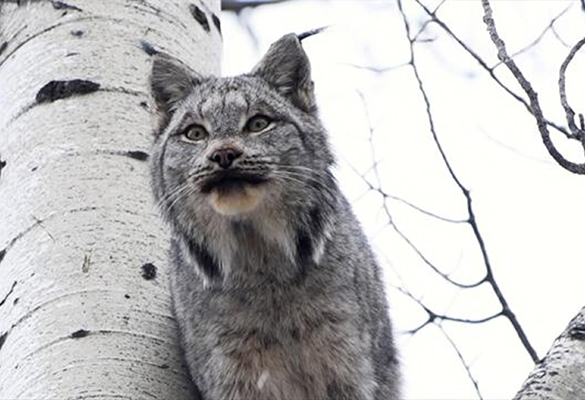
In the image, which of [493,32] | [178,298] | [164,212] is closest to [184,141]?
[164,212]

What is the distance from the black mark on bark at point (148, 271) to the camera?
3576 mm

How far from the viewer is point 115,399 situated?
3199mm

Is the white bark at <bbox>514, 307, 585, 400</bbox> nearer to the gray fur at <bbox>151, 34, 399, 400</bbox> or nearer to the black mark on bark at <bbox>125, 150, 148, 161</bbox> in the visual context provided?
the gray fur at <bbox>151, 34, 399, 400</bbox>

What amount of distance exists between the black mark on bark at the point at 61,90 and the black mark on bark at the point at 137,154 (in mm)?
223

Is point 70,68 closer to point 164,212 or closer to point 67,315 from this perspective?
point 164,212

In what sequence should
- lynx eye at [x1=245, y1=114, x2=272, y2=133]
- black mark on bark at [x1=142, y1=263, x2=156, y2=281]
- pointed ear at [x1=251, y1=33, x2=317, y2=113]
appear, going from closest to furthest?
black mark on bark at [x1=142, y1=263, x2=156, y2=281] < lynx eye at [x1=245, y1=114, x2=272, y2=133] < pointed ear at [x1=251, y1=33, x2=317, y2=113]

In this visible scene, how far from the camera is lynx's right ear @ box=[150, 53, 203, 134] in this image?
3.89 metres

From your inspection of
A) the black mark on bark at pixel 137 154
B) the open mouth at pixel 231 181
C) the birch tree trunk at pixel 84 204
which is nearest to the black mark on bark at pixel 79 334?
the birch tree trunk at pixel 84 204

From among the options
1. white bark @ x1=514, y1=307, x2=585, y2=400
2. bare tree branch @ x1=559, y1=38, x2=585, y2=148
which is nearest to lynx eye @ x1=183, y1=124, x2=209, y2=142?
bare tree branch @ x1=559, y1=38, x2=585, y2=148

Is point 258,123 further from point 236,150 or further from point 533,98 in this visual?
point 533,98

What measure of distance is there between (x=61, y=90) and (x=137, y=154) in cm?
30

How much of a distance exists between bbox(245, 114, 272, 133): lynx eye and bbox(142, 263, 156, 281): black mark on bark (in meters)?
0.49

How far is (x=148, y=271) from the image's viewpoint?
11.8 feet

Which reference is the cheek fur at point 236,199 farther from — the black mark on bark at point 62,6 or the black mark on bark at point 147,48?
the black mark on bark at point 62,6
